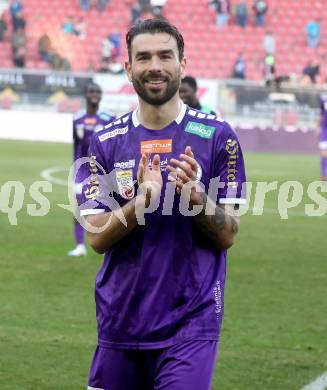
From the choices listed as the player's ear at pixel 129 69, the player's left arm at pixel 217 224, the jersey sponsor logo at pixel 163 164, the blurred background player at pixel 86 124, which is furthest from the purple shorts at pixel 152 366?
the blurred background player at pixel 86 124

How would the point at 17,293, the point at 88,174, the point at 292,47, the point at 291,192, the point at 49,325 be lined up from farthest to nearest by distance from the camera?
the point at 292,47 < the point at 291,192 < the point at 17,293 < the point at 49,325 < the point at 88,174

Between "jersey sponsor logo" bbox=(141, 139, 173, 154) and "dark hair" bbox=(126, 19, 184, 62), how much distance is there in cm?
36

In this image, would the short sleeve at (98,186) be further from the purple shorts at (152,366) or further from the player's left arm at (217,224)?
the purple shorts at (152,366)

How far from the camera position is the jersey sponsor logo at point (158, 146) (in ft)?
14.1

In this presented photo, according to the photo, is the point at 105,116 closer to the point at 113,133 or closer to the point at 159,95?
the point at 113,133

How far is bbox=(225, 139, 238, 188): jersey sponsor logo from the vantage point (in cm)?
435

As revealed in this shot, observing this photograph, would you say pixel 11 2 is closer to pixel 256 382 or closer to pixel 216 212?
pixel 256 382

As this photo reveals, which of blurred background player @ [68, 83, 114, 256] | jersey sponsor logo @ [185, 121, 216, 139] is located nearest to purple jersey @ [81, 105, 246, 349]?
jersey sponsor logo @ [185, 121, 216, 139]

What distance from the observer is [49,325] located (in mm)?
8852

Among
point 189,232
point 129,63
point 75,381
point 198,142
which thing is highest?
point 129,63

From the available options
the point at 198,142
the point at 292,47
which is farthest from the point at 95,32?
the point at 198,142

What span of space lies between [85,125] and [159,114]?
814 centimetres

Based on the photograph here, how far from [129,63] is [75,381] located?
11.1ft

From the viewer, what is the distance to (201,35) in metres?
41.0
